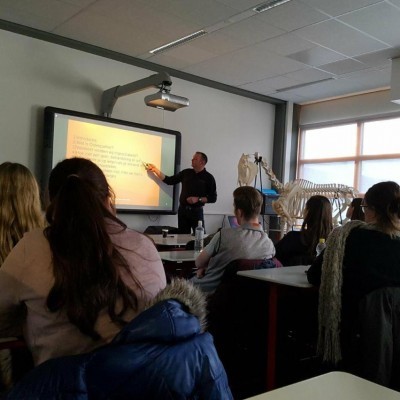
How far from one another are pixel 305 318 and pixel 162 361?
2285 mm

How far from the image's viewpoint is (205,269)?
9.93 feet

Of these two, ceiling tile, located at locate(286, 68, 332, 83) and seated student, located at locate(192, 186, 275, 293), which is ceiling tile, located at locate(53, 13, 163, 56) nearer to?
ceiling tile, located at locate(286, 68, 332, 83)

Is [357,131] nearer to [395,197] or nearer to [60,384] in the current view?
[395,197]

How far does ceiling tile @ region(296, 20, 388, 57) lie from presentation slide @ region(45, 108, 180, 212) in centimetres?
239

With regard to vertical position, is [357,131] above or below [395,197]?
above

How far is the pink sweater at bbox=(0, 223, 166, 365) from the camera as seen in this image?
1.21 m

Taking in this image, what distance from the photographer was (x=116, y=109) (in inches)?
245

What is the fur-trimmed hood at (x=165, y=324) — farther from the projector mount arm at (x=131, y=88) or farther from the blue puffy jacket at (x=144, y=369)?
the projector mount arm at (x=131, y=88)

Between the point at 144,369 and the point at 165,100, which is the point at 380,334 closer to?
the point at 144,369

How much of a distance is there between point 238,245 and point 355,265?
76 centimetres

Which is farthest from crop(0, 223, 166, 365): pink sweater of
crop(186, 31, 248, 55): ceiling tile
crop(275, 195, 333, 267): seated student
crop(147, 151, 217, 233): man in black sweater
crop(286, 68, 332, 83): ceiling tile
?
crop(286, 68, 332, 83): ceiling tile

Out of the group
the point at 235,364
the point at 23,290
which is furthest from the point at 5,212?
the point at 235,364

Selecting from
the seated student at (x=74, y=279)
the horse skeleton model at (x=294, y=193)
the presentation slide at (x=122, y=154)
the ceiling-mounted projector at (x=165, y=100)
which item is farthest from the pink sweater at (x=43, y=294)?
the presentation slide at (x=122, y=154)

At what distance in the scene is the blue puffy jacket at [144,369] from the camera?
2.46 feet
